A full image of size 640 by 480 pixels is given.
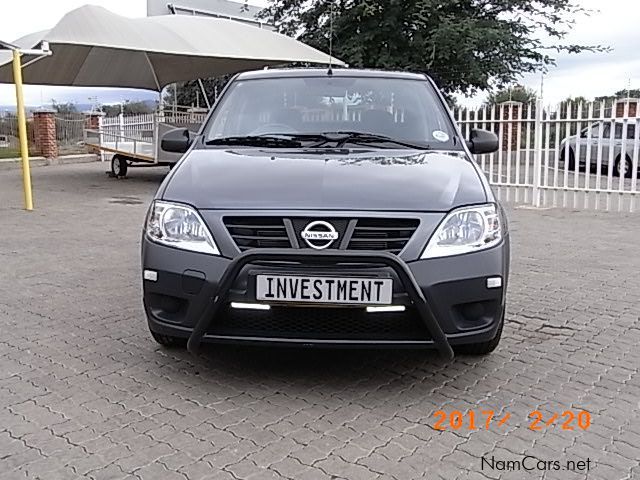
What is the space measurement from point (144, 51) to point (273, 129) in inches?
369

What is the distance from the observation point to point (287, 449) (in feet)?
8.88

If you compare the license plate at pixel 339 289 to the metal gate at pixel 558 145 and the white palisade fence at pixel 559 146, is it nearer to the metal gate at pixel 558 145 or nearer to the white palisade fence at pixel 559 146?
the white palisade fence at pixel 559 146

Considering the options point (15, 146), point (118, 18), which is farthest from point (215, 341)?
point (15, 146)

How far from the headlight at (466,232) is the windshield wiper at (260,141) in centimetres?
121

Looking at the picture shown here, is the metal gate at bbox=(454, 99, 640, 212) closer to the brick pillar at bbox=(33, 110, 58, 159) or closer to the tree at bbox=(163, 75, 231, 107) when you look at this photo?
the tree at bbox=(163, 75, 231, 107)

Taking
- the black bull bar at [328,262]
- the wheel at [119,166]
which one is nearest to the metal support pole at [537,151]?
the black bull bar at [328,262]

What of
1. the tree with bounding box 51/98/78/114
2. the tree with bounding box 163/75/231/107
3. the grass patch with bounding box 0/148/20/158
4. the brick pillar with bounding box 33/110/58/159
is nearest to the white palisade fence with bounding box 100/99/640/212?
the tree with bounding box 163/75/231/107

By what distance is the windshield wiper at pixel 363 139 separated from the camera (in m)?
3.96

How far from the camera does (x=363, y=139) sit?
404 centimetres

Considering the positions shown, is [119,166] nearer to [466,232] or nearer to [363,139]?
[363,139]

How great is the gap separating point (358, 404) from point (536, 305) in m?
2.32

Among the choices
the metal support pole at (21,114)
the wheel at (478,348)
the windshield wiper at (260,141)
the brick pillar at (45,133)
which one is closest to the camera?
the wheel at (478,348)
